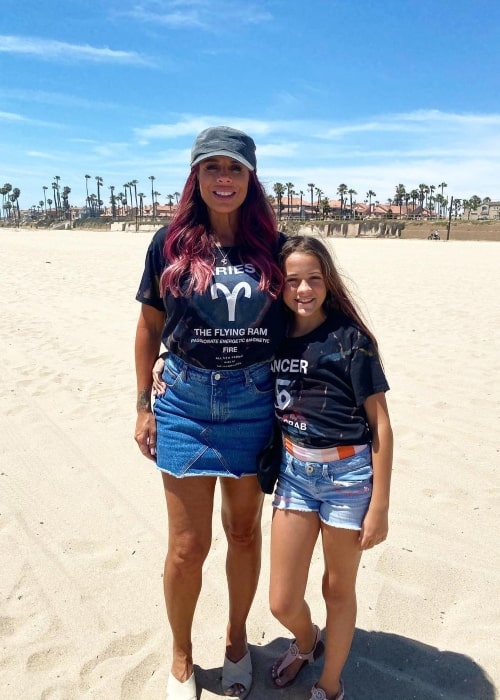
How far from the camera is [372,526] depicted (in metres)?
2.13

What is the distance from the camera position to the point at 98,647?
2.76 m

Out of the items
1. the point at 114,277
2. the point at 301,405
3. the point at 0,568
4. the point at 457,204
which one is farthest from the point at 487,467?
the point at 457,204

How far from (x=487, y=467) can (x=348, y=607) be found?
2.69 m

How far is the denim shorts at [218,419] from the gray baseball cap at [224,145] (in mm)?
820

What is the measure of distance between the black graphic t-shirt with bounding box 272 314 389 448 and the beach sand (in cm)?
33

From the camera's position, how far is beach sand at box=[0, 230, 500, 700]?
2.63 m

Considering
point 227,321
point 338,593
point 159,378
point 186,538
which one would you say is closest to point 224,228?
point 227,321

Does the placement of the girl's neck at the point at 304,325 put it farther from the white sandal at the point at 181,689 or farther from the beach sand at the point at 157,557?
the white sandal at the point at 181,689

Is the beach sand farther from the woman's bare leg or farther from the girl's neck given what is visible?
the woman's bare leg

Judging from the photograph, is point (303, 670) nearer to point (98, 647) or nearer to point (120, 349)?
point (98, 647)

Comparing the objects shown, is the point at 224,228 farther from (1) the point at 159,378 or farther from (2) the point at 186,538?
(2) the point at 186,538

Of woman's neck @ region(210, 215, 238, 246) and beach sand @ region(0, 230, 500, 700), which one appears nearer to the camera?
woman's neck @ region(210, 215, 238, 246)

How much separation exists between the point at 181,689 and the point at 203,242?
6.33 feet

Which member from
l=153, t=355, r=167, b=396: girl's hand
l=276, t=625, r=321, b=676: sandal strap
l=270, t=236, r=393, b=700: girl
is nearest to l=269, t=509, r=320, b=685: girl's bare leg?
l=270, t=236, r=393, b=700: girl
